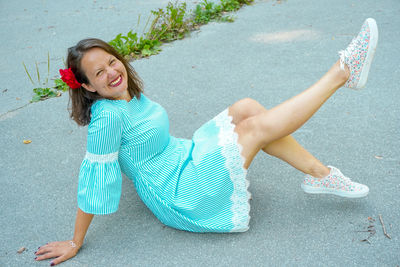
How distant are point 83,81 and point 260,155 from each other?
1.24 m

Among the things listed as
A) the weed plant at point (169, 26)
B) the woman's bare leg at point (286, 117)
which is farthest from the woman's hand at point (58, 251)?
the weed plant at point (169, 26)

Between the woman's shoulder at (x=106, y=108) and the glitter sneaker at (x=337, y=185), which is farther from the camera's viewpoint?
the glitter sneaker at (x=337, y=185)

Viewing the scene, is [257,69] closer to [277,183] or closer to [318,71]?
[318,71]

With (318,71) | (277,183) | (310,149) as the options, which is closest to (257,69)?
(318,71)

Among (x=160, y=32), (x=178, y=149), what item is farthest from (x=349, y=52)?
(x=160, y=32)

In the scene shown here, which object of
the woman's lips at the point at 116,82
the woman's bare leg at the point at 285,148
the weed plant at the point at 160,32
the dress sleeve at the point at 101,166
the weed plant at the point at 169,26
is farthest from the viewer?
the weed plant at the point at 169,26

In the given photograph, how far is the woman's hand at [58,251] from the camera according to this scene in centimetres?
171

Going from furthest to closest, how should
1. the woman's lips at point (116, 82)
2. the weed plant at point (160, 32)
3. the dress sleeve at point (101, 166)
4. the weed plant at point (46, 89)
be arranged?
1. the weed plant at point (160, 32)
2. the weed plant at point (46, 89)
3. the woman's lips at point (116, 82)
4. the dress sleeve at point (101, 166)

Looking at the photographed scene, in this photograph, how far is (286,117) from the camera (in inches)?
61.6

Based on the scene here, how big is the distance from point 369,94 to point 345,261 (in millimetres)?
1652

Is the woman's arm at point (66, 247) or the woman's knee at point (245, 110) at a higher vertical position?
the woman's knee at point (245, 110)

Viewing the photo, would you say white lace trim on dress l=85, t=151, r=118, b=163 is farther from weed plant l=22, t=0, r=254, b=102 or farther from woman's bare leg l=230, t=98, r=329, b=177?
weed plant l=22, t=0, r=254, b=102

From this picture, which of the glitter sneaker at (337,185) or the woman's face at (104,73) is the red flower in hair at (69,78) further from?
the glitter sneaker at (337,185)

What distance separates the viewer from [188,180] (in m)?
1.69
